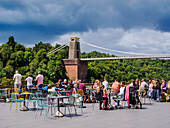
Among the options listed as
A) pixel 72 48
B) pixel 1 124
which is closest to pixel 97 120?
pixel 1 124

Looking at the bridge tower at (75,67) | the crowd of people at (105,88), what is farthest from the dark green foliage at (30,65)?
the crowd of people at (105,88)

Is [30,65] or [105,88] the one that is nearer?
[105,88]

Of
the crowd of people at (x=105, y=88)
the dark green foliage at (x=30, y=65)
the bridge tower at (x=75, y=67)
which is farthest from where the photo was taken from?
the bridge tower at (x=75, y=67)

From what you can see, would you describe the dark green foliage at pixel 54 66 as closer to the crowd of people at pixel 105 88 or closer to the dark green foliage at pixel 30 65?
the dark green foliage at pixel 30 65

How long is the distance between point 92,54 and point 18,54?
33.1 m

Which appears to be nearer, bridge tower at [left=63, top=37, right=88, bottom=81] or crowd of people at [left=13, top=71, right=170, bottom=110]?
crowd of people at [left=13, top=71, right=170, bottom=110]

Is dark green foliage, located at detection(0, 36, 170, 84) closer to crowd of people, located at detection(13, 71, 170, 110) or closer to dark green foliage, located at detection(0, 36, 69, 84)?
dark green foliage, located at detection(0, 36, 69, 84)

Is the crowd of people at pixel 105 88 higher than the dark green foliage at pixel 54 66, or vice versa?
the dark green foliage at pixel 54 66

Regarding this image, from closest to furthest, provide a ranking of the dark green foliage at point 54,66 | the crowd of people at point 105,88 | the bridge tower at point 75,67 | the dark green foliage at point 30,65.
Result: the crowd of people at point 105,88 → the dark green foliage at point 30,65 → the dark green foliage at point 54,66 → the bridge tower at point 75,67

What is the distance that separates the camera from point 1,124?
239 inches

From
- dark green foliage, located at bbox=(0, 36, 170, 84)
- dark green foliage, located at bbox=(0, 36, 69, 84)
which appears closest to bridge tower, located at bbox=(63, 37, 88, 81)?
dark green foliage, located at bbox=(0, 36, 170, 84)

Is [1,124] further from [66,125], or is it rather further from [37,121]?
[66,125]

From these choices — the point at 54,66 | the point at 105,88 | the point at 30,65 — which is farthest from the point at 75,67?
the point at 105,88

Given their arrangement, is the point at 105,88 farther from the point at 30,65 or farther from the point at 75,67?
the point at 75,67
